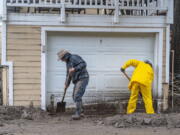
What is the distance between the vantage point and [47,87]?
28.5 feet

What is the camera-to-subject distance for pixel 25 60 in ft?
27.2

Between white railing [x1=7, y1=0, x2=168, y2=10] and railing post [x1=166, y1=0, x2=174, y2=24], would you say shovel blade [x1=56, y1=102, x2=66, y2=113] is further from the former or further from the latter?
railing post [x1=166, y1=0, x2=174, y2=24]

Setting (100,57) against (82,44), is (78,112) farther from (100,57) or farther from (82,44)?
(82,44)

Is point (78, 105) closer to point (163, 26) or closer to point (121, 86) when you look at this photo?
point (121, 86)

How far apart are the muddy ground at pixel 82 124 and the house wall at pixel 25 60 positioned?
1.78 feet

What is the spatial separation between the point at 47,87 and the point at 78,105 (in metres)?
1.51

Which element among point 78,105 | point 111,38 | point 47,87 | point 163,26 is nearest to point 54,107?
point 47,87

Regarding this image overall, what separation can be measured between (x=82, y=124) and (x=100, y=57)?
8.09 ft

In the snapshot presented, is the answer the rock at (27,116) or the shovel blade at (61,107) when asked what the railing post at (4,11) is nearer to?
the rock at (27,116)

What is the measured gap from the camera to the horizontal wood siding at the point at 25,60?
8227 mm

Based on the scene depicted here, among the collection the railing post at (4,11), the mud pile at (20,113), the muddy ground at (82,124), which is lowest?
the muddy ground at (82,124)

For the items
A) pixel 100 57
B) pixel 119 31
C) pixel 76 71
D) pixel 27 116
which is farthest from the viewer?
pixel 100 57

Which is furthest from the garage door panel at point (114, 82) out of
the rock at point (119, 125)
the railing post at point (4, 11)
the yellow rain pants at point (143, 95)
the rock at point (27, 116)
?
the railing post at point (4, 11)

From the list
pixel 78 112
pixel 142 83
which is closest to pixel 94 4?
pixel 142 83
